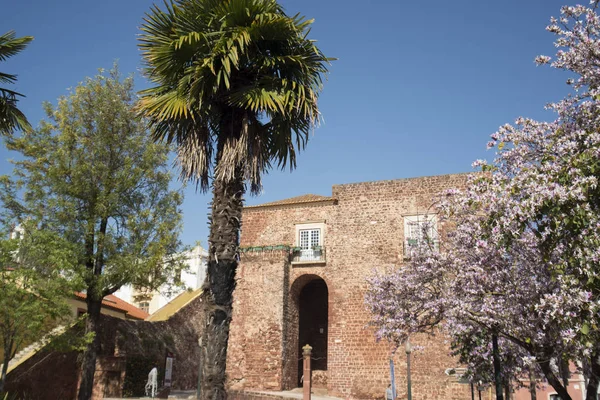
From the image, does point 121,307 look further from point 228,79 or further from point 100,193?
point 228,79

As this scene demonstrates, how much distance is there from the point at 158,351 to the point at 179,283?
6627 mm

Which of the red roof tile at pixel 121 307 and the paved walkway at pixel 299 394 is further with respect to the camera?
the red roof tile at pixel 121 307

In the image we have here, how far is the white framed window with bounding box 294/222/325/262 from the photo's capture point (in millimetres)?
28391

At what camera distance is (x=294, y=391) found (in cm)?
2659

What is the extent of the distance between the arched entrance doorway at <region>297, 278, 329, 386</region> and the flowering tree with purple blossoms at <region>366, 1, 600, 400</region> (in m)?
18.5

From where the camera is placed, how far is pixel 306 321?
104 ft

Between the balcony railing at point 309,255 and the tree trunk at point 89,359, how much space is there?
11.6m

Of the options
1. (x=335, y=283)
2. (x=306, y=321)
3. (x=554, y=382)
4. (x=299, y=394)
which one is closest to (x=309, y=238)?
(x=335, y=283)

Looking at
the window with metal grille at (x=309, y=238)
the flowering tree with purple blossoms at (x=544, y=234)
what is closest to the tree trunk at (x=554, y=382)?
the flowering tree with purple blossoms at (x=544, y=234)

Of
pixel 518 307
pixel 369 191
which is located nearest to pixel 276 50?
pixel 518 307

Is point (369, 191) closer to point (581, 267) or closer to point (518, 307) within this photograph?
point (518, 307)

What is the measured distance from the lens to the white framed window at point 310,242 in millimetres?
28391

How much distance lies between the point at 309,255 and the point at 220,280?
65.9 feet

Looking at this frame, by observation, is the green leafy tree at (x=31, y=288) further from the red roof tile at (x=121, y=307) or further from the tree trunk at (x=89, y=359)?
the red roof tile at (x=121, y=307)
